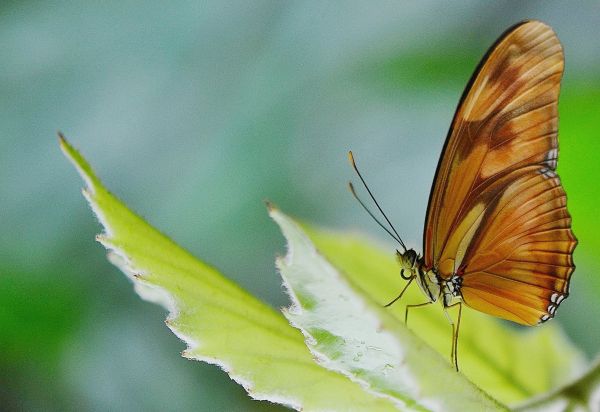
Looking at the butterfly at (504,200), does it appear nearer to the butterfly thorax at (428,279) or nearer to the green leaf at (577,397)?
the butterfly thorax at (428,279)

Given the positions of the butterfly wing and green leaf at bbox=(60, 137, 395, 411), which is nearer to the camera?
green leaf at bbox=(60, 137, 395, 411)

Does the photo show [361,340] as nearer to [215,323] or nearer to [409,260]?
[215,323]

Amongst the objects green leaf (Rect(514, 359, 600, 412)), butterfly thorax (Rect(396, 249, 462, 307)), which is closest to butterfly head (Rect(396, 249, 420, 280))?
butterfly thorax (Rect(396, 249, 462, 307))

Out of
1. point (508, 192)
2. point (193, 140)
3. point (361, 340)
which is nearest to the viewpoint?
point (361, 340)

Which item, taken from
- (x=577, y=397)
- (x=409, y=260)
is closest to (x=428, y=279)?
(x=409, y=260)

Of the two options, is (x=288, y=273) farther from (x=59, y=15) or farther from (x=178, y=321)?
(x=59, y=15)

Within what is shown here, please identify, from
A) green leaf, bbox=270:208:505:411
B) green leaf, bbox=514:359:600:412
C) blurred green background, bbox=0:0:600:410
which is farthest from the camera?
blurred green background, bbox=0:0:600:410

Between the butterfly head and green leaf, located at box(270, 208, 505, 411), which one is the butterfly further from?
green leaf, located at box(270, 208, 505, 411)
